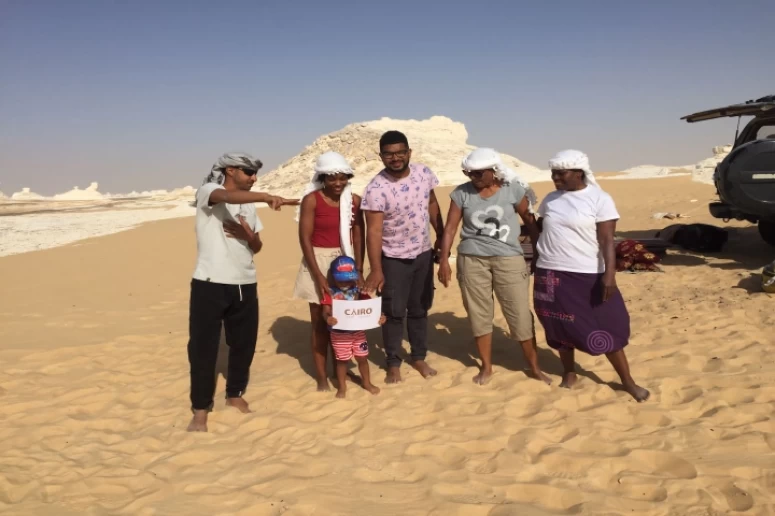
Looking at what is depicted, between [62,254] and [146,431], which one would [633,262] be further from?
[62,254]

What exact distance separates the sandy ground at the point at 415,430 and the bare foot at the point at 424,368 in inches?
3.3

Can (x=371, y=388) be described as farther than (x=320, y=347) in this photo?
No

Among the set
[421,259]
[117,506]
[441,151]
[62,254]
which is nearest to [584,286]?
[421,259]

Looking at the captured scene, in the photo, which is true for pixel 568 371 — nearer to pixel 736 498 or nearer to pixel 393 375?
pixel 393 375

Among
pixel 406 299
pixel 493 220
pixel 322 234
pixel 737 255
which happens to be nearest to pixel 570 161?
pixel 493 220

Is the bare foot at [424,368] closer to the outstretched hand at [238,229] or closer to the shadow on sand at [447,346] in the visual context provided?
the shadow on sand at [447,346]

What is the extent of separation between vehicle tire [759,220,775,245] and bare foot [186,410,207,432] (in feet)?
28.2

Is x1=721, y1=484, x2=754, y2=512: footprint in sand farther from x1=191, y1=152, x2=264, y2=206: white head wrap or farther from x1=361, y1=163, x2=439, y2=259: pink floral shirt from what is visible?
x1=191, y1=152, x2=264, y2=206: white head wrap

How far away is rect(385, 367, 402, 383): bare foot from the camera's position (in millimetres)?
4559

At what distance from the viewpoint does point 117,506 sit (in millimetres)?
2908

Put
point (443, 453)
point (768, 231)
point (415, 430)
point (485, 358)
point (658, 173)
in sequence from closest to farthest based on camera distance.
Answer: point (443, 453) → point (415, 430) → point (485, 358) → point (768, 231) → point (658, 173)

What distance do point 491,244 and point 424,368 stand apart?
47.5 inches

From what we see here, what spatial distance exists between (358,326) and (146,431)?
5.32 ft

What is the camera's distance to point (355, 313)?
4109 mm
